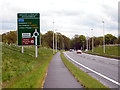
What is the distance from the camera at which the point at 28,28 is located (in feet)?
87.1

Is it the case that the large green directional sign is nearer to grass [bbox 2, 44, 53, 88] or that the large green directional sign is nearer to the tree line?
grass [bbox 2, 44, 53, 88]

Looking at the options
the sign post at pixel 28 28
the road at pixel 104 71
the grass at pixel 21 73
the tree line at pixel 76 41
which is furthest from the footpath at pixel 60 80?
the tree line at pixel 76 41

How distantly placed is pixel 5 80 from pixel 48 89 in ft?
13.2

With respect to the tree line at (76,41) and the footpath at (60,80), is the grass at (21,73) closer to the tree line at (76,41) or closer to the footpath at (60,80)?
the footpath at (60,80)

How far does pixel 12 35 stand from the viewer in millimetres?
83438

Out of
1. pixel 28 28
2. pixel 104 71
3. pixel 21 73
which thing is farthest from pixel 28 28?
pixel 21 73

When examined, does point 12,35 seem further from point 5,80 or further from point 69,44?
point 69,44

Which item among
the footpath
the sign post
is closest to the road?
the footpath

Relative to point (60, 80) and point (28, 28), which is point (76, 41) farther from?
point (60, 80)

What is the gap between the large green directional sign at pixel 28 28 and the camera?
26344 mm

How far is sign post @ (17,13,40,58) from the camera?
Answer: 86.4 ft

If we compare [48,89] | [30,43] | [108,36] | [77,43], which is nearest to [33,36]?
[30,43]

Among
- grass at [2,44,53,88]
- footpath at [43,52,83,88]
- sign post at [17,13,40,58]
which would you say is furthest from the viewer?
sign post at [17,13,40,58]

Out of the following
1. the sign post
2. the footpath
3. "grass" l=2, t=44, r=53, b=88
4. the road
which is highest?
the sign post
